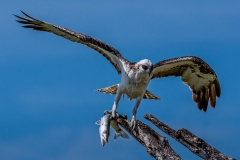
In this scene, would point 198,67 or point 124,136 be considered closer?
point 124,136

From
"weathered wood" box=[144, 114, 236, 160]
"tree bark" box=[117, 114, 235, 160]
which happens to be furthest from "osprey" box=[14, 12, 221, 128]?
"weathered wood" box=[144, 114, 236, 160]

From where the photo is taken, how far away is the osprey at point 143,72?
17.7 meters

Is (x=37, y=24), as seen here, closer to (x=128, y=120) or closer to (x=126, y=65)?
(x=126, y=65)

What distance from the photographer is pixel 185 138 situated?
48.4 feet

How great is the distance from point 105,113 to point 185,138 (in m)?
3.26

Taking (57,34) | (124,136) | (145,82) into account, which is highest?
(57,34)

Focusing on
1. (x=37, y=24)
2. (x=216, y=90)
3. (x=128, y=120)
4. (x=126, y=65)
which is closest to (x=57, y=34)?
(x=37, y=24)

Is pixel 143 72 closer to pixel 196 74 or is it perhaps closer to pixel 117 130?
pixel 117 130

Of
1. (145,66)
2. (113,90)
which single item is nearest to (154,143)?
(145,66)

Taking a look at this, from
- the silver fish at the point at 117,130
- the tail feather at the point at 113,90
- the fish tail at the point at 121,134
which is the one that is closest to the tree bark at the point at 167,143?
the fish tail at the point at 121,134

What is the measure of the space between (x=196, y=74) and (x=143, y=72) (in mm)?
2825

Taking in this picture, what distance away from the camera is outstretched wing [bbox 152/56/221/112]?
61.6 feet

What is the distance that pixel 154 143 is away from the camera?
591 inches

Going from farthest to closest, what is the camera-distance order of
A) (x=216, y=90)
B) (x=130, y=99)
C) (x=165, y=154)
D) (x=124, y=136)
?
(x=216, y=90) → (x=130, y=99) → (x=124, y=136) → (x=165, y=154)
